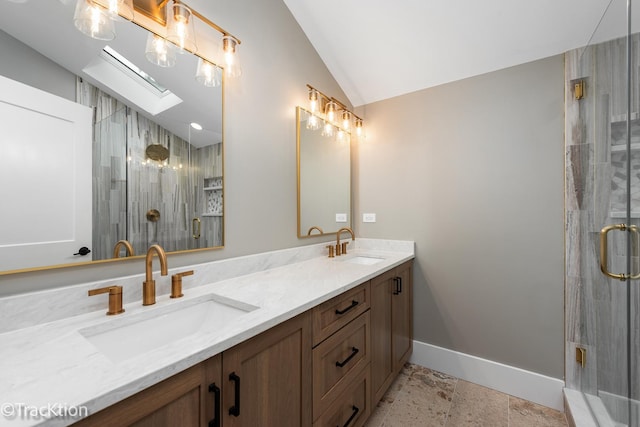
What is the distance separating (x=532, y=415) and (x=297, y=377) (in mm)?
1684

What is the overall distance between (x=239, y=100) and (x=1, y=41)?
0.89 m

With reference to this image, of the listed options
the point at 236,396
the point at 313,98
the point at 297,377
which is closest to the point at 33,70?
the point at 236,396

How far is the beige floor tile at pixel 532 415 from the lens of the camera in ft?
5.35

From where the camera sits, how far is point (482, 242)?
2021 mm

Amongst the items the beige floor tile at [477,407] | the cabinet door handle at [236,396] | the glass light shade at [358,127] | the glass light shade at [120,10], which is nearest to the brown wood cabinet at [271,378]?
the cabinet door handle at [236,396]

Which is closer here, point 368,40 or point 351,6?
point 351,6

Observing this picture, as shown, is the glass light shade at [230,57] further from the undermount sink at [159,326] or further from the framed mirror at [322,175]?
the undermount sink at [159,326]

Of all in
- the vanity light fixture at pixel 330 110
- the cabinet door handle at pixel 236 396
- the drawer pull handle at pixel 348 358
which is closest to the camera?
the cabinet door handle at pixel 236 396

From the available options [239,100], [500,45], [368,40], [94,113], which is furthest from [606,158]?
[94,113]

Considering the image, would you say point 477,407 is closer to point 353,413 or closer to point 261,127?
point 353,413

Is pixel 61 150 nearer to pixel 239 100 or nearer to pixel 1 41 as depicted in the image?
pixel 1 41

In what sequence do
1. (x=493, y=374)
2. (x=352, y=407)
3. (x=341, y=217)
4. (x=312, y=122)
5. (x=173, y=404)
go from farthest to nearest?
(x=341, y=217) < (x=312, y=122) < (x=493, y=374) < (x=352, y=407) < (x=173, y=404)

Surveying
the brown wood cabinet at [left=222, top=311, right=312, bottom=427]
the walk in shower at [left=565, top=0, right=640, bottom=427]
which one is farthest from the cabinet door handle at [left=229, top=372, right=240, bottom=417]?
the walk in shower at [left=565, top=0, right=640, bottom=427]

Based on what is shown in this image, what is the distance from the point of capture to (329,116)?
2199 mm
